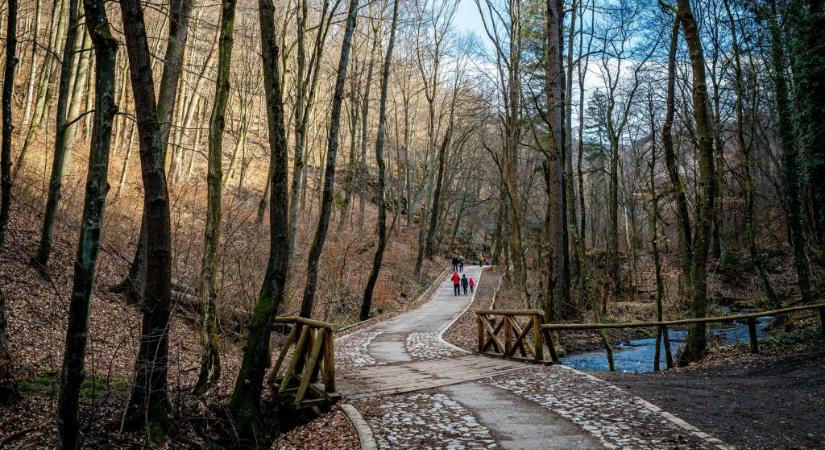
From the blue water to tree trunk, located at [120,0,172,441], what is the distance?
11.1 m

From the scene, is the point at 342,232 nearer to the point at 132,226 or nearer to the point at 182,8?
the point at 132,226

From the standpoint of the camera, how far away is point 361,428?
6320 mm

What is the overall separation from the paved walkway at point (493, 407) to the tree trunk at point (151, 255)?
2692 mm

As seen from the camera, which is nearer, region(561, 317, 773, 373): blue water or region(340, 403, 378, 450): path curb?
region(340, 403, 378, 450): path curb

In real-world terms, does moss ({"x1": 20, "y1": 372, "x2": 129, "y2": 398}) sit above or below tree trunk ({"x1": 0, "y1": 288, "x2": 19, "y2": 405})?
below

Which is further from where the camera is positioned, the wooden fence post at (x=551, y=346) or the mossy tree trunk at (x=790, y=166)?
the mossy tree trunk at (x=790, y=166)

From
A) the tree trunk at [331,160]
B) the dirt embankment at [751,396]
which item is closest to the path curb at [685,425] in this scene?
the dirt embankment at [751,396]

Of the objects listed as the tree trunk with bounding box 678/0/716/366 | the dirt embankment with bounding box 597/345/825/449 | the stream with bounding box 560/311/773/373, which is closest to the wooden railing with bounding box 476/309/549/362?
Answer: the dirt embankment with bounding box 597/345/825/449

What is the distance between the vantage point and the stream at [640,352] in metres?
15.3

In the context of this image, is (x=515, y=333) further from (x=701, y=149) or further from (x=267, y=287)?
(x=267, y=287)

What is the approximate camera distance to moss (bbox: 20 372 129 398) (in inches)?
290

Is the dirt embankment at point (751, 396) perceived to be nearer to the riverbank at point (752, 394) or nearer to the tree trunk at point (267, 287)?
the riverbank at point (752, 394)

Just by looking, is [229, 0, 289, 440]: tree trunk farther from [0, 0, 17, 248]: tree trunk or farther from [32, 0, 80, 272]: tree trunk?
[32, 0, 80, 272]: tree trunk

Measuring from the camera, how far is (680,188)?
13.5 m
